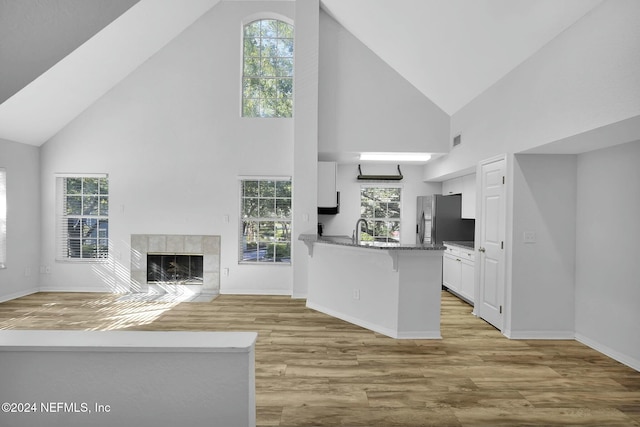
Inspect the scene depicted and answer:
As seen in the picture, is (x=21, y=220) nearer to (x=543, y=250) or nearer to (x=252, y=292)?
(x=252, y=292)

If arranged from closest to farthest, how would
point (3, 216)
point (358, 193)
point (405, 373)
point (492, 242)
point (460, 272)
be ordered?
point (405, 373) → point (492, 242) → point (3, 216) → point (460, 272) → point (358, 193)

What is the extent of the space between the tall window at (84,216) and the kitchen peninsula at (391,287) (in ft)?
13.8

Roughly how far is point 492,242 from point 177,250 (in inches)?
190

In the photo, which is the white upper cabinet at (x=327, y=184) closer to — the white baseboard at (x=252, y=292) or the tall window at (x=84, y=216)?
the white baseboard at (x=252, y=292)

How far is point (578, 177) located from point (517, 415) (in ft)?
9.07

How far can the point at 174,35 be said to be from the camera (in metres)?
5.82

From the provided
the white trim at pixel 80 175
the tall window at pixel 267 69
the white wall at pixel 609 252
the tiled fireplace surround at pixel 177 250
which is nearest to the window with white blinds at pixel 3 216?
the white trim at pixel 80 175

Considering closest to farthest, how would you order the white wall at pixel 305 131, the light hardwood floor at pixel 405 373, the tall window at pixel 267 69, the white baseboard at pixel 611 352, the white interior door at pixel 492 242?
the light hardwood floor at pixel 405 373, the white baseboard at pixel 611 352, the white interior door at pixel 492 242, the white wall at pixel 305 131, the tall window at pixel 267 69

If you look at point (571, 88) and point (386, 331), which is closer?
point (571, 88)

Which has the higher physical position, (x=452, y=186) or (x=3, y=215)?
(x=452, y=186)

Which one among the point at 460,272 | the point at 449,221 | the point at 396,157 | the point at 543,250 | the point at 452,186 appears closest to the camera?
the point at 543,250

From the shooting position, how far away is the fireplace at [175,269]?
19.5ft

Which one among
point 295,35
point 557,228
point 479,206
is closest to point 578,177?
point 557,228

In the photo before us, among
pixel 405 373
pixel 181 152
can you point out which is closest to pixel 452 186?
pixel 405 373
